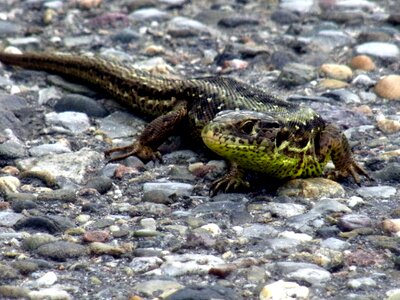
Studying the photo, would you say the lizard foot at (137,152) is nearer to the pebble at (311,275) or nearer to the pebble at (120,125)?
the pebble at (120,125)

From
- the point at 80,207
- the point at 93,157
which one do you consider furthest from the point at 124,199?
the point at 93,157

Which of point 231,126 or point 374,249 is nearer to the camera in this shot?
point 374,249

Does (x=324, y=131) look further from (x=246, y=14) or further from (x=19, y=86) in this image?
(x=246, y=14)

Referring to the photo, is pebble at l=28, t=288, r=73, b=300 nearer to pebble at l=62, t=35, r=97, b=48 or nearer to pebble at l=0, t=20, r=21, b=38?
pebble at l=62, t=35, r=97, b=48

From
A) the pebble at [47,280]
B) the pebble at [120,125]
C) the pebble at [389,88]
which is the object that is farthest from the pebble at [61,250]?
the pebble at [389,88]

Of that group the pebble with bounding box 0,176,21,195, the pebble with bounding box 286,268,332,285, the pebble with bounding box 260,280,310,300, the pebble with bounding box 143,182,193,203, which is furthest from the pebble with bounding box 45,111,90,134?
the pebble with bounding box 260,280,310,300

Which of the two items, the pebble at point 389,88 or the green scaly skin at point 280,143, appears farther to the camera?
the pebble at point 389,88
